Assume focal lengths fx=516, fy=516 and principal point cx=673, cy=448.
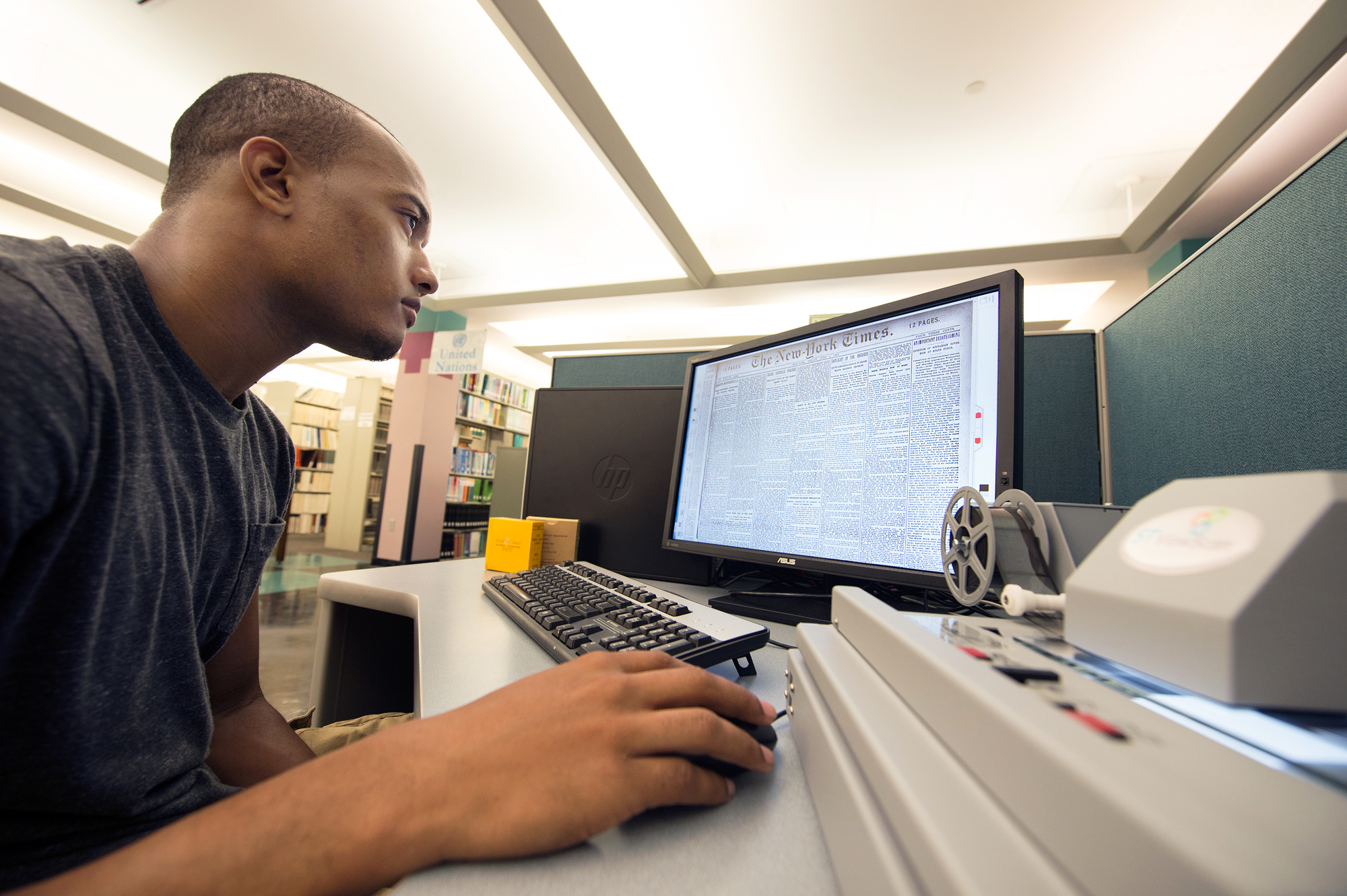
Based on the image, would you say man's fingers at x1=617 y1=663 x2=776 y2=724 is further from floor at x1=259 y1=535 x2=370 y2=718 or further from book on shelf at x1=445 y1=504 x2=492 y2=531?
book on shelf at x1=445 y1=504 x2=492 y2=531

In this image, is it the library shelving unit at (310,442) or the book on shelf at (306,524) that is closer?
the library shelving unit at (310,442)

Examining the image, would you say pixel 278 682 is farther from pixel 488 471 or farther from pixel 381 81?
pixel 488 471

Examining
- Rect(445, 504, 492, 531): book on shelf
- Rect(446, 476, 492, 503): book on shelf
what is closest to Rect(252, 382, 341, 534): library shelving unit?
Rect(446, 476, 492, 503): book on shelf

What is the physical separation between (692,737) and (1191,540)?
0.26m

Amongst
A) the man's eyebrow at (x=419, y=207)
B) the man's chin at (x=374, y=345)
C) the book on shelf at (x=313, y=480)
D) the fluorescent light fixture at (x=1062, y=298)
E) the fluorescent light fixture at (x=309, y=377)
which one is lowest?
the book on shelf at (x=313, y=480)

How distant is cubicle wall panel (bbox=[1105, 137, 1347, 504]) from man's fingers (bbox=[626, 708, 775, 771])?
2.67 feet

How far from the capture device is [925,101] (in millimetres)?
2748

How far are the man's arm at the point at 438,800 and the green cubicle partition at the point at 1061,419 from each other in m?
1.12

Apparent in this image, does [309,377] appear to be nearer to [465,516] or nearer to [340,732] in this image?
[465,516]

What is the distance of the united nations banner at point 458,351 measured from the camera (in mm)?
4246

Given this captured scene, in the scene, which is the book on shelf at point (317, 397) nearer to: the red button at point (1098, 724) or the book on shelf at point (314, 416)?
the book on shelf at point (314, 416)

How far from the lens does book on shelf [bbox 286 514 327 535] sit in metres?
6.16

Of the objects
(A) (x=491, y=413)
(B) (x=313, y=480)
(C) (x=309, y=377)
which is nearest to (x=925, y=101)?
(A) (x=491, y=413)

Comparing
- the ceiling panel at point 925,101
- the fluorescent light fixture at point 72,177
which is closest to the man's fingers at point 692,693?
the ceiling panel at point 925,101
